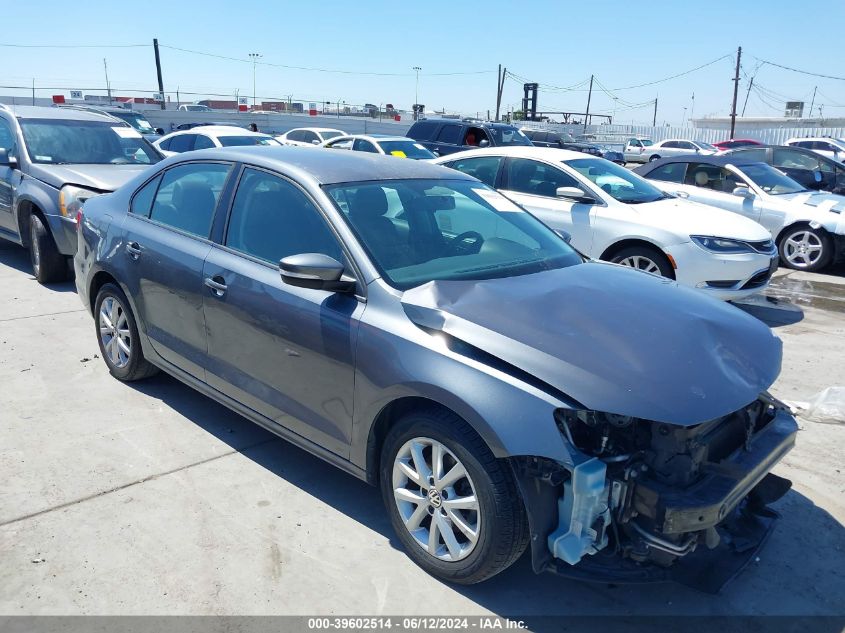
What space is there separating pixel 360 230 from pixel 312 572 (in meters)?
1.60

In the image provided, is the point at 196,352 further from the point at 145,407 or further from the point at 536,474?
the point at 536,474

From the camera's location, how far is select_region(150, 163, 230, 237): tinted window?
4.03 m

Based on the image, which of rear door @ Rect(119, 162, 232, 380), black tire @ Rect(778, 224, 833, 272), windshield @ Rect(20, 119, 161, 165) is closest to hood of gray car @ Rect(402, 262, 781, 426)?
rear door @ Rect(119, 162, 232, 380)

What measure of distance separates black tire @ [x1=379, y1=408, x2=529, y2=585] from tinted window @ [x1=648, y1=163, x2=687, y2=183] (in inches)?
335

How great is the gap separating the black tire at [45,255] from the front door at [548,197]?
16.4 feet

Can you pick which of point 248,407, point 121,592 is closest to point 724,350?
point 248,407

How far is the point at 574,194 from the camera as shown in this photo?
7.26 m

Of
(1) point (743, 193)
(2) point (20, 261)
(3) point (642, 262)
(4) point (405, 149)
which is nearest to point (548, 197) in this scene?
(3) point (642, 262)

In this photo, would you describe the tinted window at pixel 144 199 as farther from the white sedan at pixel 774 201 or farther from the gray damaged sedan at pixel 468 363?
the white sedan at pixel 774 201

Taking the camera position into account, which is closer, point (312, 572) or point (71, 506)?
point (312, 572)

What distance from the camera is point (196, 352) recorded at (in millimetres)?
4016

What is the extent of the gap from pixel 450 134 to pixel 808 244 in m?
9.71

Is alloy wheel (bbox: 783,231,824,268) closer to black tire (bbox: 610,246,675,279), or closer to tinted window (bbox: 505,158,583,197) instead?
black tire (bbox: 610,246,675,279)

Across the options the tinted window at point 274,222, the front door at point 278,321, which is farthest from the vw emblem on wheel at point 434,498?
the tinted window at point 274,222
